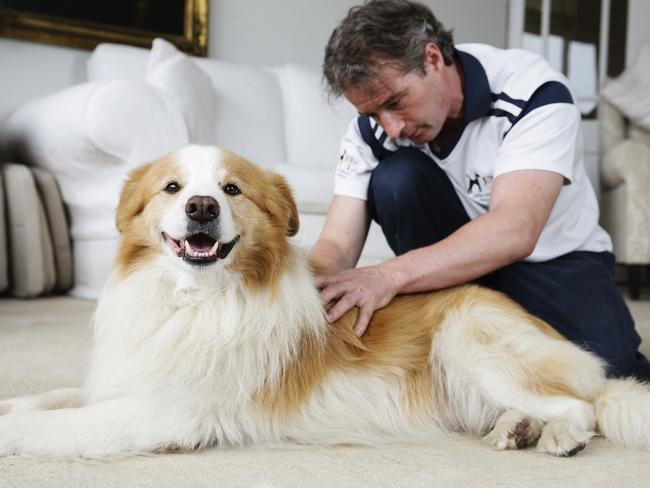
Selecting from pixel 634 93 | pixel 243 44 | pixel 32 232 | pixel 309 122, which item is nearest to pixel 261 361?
pixel 32 232

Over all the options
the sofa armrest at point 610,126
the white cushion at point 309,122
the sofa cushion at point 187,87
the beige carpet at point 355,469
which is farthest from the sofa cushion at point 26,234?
the sofa armrest at point 610,126

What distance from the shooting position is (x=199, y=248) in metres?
1.57

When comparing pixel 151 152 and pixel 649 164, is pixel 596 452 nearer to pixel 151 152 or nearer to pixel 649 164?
pixel 151 152

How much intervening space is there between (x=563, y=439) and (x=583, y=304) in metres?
0.73

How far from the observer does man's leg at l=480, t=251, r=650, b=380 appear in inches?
82.7

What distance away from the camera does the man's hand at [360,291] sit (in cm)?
172

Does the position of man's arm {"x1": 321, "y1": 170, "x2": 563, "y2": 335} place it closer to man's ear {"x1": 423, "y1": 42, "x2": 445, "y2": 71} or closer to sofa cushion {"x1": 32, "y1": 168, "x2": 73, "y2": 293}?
man's ear {"x1": 423, "y1": 42, "x2": 445, "y2": 71}

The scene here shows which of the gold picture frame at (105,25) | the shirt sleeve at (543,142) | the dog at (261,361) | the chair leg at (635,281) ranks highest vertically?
the gold picture frame at (105,25)

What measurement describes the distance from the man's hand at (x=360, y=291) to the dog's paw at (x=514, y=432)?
369 mm

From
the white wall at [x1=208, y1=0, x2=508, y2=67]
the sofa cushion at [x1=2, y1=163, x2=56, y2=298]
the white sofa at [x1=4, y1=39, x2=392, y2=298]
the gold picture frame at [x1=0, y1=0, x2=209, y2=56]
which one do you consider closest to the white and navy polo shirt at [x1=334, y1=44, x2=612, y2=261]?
the white sofa at [x1=4, y1=39, x2=392, y2=298]

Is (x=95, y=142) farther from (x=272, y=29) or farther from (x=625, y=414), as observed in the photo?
(x=625, y=414)

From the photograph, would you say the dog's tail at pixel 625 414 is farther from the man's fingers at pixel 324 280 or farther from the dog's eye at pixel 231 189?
the dog's eye at pixel 231 189

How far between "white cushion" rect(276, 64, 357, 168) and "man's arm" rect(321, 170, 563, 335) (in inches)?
115

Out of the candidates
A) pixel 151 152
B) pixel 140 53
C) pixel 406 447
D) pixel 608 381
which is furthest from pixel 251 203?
pixel 140 53
